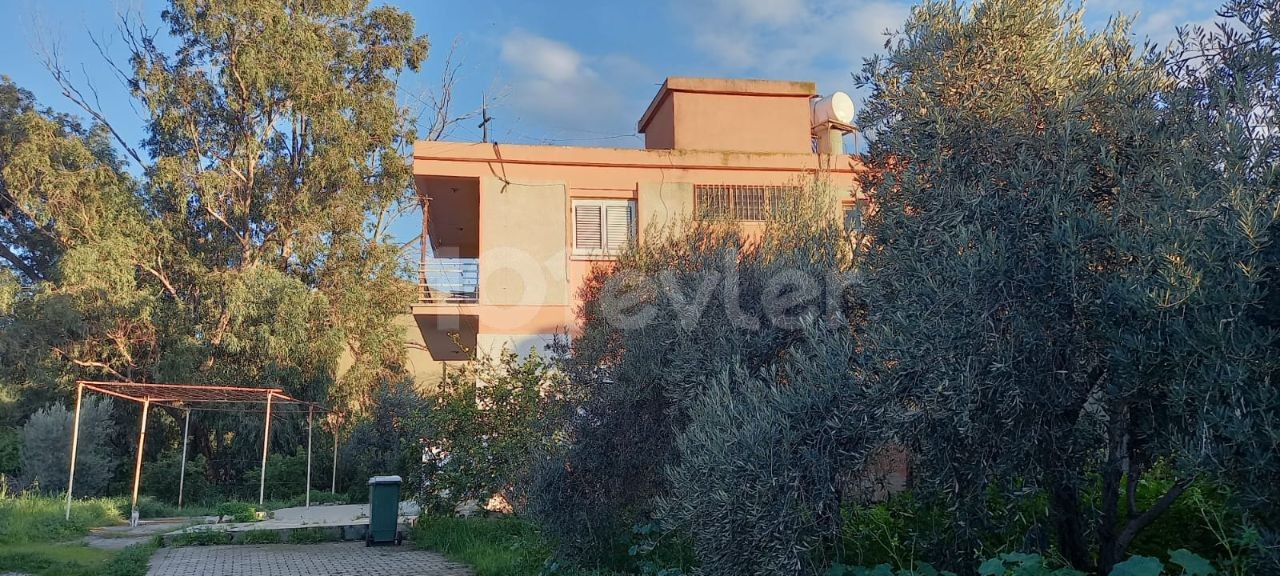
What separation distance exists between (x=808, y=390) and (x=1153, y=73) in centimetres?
257

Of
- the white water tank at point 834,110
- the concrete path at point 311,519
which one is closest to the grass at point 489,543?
the concrete path at point 311,519

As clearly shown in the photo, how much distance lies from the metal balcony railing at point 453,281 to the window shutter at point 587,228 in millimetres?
1789

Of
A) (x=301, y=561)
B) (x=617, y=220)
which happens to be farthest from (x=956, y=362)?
(x=617, y=220)

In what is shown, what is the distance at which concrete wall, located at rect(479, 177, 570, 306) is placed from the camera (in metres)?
14.9

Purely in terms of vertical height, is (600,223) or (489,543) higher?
(600,223)

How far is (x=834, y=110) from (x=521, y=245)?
6724 millimetres

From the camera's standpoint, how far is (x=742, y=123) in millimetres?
16422

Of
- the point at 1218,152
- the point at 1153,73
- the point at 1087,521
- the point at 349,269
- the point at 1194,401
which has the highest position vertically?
the point at 349,269

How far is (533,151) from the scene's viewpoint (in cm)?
1534

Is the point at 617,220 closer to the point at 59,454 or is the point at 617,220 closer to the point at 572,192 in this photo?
the point at 572,192

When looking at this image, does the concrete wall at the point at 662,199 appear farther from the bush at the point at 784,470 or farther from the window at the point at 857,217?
the bush at the point at 784,470

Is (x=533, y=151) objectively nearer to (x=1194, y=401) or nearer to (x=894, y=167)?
(x=894, y=167)

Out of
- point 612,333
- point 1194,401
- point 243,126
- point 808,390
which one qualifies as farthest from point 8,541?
point 243,126

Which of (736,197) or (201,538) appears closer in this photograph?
(201,538)
